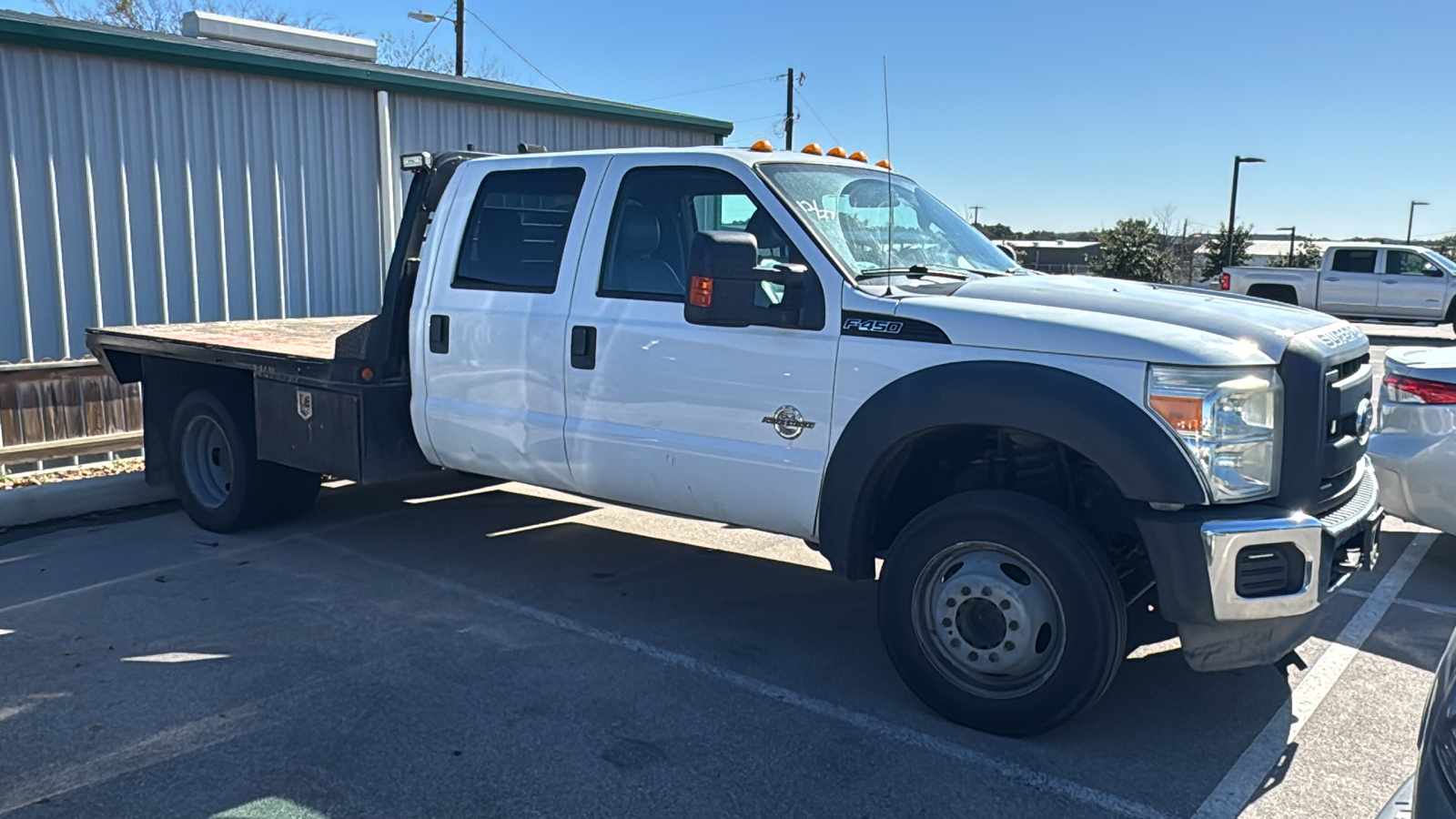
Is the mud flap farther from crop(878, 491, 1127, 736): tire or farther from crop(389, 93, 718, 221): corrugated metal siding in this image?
crop(389, 93, 718, 221): corrugated metal siding

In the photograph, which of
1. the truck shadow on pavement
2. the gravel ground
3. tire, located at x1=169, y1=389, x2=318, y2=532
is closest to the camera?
the truck shadow on pavement

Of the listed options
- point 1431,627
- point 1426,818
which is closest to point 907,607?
point 1426,818

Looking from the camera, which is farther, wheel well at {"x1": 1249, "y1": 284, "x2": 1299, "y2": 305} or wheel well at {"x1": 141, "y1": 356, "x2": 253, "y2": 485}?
wheel well at {"x1": 1249, "y1": 284, "x2": 1299, "y2": 305}

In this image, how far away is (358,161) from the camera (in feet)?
38.4

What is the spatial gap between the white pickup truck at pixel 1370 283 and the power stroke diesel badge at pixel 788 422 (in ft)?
68.7

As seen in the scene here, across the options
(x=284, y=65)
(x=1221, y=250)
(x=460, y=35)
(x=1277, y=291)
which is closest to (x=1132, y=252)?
(x=1221, y=250)

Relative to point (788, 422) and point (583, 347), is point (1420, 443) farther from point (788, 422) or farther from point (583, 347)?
point (583, 347)

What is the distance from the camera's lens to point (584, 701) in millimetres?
4371

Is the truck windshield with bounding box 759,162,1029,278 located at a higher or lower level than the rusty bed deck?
higher

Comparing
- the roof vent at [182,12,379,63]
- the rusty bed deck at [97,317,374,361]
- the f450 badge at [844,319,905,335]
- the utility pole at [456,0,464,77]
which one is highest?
the utility pole at [456,0,464,77]

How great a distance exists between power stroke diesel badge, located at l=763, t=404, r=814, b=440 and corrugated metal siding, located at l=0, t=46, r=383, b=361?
7.39 metres

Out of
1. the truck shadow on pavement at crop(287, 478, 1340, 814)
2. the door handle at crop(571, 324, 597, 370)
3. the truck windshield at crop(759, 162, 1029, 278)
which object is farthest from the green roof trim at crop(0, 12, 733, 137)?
the truck windshield at crop(759, 162, 1029, 278)

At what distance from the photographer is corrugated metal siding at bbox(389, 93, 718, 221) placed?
12141mm

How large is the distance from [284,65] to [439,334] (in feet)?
20.9
